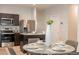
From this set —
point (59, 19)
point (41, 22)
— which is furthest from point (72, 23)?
point (41, 22)

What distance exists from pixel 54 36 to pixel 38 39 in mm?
238

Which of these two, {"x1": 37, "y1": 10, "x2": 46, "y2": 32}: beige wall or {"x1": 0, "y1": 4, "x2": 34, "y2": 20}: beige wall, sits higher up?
{"x1": 0, "y1": 4, "x2": 34, "y2": 20}: beige wall

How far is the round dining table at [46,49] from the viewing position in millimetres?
1871

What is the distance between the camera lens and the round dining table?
73.7 inches

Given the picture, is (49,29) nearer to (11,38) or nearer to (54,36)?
(54,36)

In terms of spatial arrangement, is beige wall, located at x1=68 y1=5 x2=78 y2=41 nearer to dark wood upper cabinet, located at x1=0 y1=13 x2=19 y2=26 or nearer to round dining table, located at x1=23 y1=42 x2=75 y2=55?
round dining table, located at x1=23 y1=42 x2=75 y2=55

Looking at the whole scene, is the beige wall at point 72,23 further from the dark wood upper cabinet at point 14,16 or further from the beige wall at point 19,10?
the dark wood upper cabinet at point 14,16

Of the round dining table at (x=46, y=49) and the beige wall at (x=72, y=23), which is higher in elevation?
the beige wall at (x=72, y=23)

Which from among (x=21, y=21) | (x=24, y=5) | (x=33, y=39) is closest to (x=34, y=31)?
(x=33, y=39)

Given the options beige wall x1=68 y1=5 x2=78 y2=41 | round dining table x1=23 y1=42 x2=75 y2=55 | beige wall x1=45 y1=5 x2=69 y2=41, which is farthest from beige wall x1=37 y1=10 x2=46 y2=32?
beige wall x1=68 y1=5 x2=78 y2=41

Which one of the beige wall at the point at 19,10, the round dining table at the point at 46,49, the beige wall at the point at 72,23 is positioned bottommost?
the round dining table at the point at 46,49

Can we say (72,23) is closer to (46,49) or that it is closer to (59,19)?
(59,19)

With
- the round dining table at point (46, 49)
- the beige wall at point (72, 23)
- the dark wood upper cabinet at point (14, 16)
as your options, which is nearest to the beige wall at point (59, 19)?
the beige wall at point (72, 23)

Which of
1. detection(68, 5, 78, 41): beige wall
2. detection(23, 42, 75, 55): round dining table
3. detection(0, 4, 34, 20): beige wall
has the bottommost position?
detection(23, 42, 75, 55): round dining table
